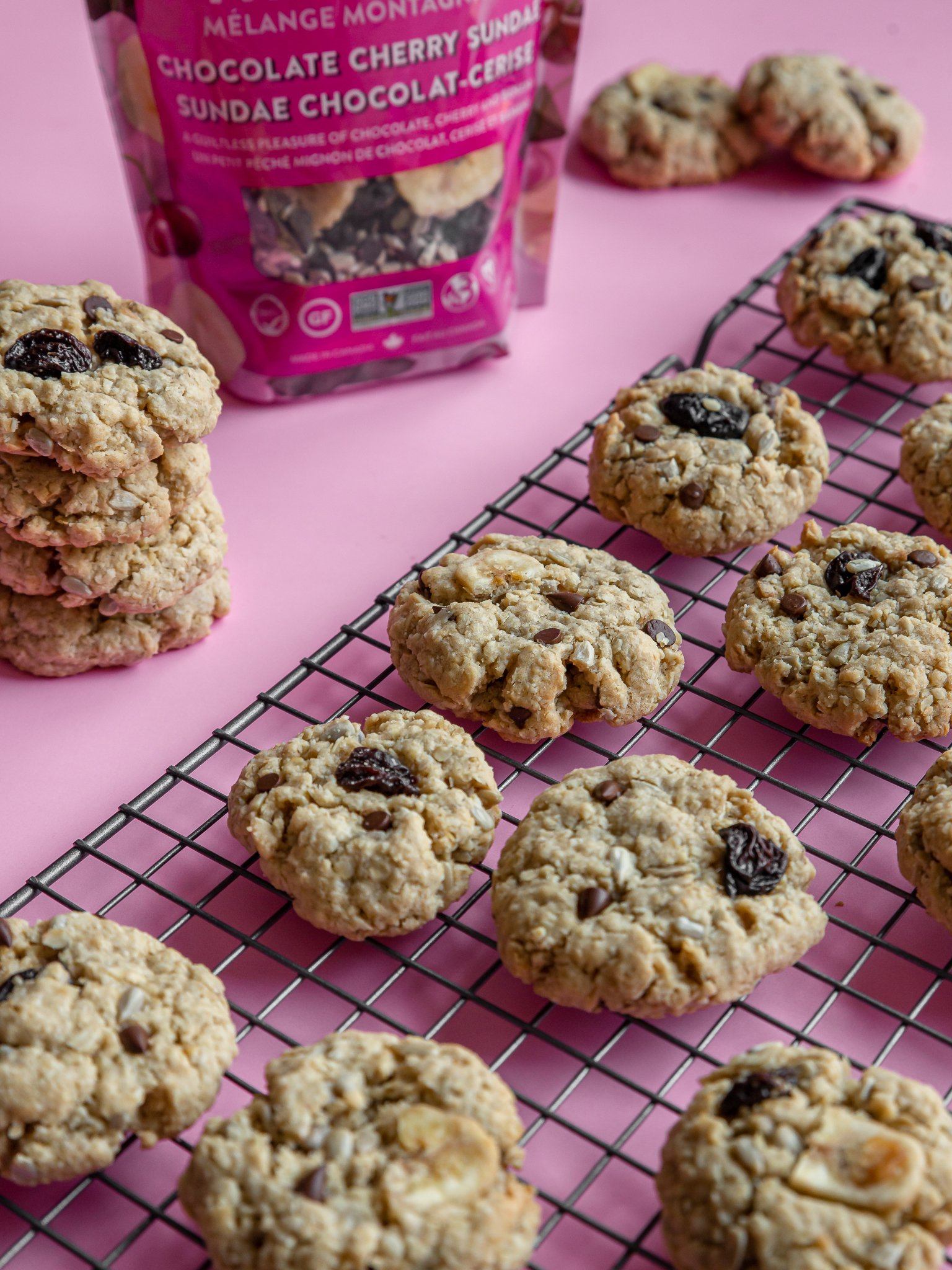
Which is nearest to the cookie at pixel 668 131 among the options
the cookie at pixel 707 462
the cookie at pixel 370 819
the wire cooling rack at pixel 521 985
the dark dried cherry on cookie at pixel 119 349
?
the cookie at pixel 707 462

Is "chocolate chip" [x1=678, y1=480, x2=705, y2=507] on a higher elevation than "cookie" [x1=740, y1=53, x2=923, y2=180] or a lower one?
lower

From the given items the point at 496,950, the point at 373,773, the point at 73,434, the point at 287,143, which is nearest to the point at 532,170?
the point at 287,143

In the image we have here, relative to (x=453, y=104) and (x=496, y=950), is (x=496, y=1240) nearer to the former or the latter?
(x=496, y=950)

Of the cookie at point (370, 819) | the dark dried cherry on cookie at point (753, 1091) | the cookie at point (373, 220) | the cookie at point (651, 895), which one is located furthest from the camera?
the cookie at point (373, 220)

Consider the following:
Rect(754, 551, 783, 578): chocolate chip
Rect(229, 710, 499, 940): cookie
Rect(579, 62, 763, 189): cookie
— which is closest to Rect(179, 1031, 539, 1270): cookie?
Rect(229, 710, 499, 940): cookie

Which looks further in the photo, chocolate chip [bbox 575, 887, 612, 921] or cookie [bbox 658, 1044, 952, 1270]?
chocolate chip [bbox 575, 887, 612, 921]

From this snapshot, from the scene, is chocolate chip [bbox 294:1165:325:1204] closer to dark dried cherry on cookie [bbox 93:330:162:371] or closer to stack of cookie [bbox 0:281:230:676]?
stack of cookie [bbox 0:281:230:676]

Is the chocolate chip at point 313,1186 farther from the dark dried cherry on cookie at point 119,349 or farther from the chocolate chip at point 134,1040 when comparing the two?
the dark dried cherry on cookie at point 119,349

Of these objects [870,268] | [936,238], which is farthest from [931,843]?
[936,238]
